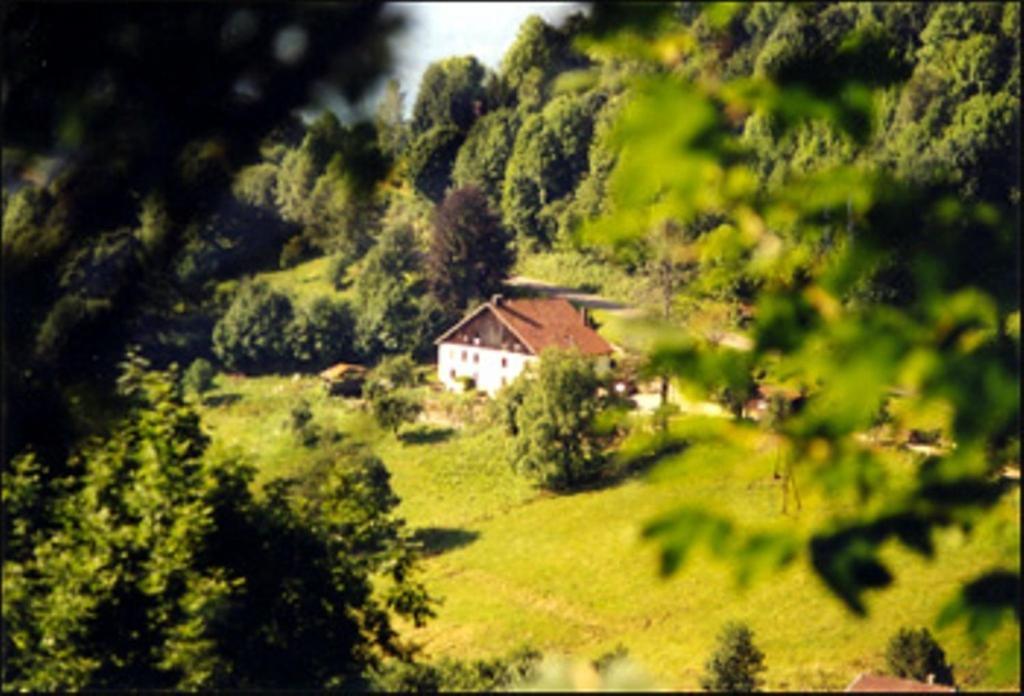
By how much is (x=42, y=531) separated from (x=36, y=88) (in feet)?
19.6

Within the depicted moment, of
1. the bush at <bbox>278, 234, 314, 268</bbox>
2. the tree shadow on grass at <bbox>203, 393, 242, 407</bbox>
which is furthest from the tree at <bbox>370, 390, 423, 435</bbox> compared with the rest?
the bush at <bbox>278, 234, 314, 268</bbox>

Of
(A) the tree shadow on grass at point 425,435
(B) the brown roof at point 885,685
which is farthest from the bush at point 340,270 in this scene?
(B) the brown roof at point 885,685

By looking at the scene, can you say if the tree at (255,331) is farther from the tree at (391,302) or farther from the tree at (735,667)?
the tree at (735,667)

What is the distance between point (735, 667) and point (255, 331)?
24703 millimetres

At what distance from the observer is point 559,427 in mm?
25953

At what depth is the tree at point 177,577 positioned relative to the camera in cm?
731

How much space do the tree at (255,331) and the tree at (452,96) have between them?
24.0 m

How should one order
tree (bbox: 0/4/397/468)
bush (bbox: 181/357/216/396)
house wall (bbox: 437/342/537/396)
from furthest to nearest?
bush (bbox: 181/357/216/396) → house wall (bbox: 437/342/537/396) → tree (bbox: 0/4/397/468)

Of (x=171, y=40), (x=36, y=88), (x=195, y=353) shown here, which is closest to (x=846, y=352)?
(x=171, y=40)

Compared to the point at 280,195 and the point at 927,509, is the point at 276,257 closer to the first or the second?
the point at 927,509

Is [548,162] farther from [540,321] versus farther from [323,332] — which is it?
[323,332]

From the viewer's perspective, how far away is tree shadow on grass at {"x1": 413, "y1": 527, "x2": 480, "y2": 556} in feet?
73.6

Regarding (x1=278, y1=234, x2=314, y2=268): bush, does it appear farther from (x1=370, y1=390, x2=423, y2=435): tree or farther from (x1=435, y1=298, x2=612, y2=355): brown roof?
(x1=370, y1=390, x2=423, y2=435): tree

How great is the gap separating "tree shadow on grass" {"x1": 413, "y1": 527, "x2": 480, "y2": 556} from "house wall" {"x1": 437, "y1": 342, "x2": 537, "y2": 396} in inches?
283
